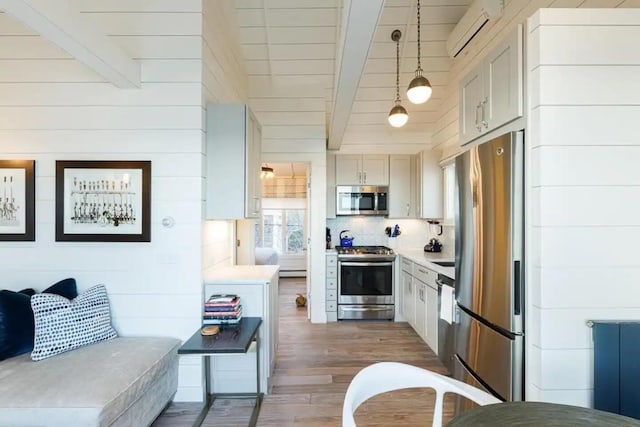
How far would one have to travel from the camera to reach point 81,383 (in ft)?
6.16

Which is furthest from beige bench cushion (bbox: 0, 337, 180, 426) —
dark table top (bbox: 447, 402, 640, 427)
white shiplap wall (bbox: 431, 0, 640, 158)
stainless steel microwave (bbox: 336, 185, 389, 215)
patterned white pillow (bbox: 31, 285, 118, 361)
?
white shiplap wall (bbox: 431, 0, 640, 158)

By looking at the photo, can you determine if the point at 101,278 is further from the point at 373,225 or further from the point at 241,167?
the point at 373,225

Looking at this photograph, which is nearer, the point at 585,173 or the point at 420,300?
the point at 585,173

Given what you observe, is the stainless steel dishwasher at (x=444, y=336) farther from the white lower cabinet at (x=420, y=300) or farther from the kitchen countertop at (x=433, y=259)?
the white lower cabinet at (x=420, y=300)

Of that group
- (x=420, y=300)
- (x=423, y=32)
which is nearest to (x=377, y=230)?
(x=420, y=300)

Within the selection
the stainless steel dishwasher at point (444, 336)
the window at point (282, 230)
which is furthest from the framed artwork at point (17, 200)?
the window at point (282, 230)

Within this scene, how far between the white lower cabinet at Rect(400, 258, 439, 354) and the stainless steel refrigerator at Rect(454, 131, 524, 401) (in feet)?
4.20

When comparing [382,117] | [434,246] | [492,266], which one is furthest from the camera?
[382,117]

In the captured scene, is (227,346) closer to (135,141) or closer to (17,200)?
(135,141)

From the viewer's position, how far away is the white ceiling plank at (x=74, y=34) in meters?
1.67

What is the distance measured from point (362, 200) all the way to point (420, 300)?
179 centimetres

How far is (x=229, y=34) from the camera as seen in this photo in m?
3.57

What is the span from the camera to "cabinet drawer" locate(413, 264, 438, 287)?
3.47 meters

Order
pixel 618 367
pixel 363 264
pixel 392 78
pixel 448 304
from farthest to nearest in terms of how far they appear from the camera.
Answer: pixel 363 264
pixel 392 78
pixel 448 304
pixel 618 367
